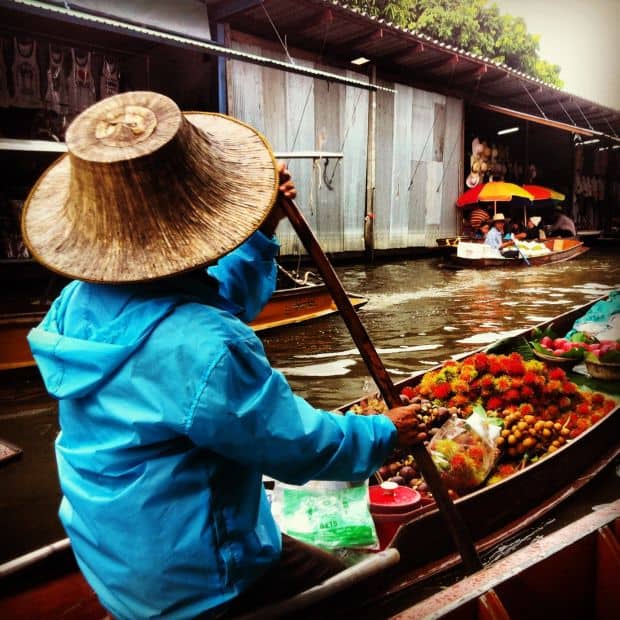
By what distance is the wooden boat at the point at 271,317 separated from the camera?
6086mm

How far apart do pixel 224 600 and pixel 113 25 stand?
833 centimetres

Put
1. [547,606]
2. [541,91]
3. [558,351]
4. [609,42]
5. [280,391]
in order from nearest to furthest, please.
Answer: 1. [280,391]
2. [547,606]
3. [609,42]
4. [558,351]
5. [541,91]

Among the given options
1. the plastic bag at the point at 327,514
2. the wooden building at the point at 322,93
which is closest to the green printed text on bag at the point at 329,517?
the plastic bag at the point at 327,514

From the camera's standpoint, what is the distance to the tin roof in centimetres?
1168

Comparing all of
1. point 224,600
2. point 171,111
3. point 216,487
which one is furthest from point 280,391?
point 171,111

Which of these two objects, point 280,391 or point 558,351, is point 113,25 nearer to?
point 558,351

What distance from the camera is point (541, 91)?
58.9 feet

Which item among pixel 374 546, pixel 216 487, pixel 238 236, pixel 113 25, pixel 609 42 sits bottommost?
pixel 374 546

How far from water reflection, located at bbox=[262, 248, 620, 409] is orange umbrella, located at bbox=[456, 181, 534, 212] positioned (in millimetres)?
2718

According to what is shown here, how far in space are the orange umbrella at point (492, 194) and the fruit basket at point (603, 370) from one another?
13.8 m

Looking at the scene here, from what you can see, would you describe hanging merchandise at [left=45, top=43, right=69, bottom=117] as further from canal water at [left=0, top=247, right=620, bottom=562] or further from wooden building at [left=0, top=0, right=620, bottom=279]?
canal water at [left=0, top=247, right=620, bottom=562]

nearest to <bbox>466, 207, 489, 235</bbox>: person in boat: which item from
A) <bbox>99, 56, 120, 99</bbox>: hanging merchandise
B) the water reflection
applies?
the water reflection

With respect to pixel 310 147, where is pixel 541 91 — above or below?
above

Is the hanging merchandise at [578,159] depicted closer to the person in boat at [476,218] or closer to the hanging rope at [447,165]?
the person in boat at [476,218]
